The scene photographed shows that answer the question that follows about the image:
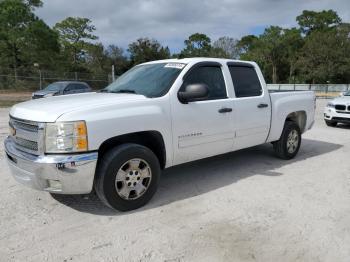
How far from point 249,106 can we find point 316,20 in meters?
77.1

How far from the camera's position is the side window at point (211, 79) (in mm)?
4980

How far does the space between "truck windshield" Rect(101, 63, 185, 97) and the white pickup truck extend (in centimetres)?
2

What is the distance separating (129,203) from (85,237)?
74cm

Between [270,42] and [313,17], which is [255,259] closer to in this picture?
[270,42]

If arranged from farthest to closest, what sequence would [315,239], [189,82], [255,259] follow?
[189,82], [315,239], [255,259]

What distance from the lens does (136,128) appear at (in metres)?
4.18

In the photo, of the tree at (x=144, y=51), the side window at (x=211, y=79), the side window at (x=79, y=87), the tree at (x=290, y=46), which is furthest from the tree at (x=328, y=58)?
the side window at (x=211, y=79)

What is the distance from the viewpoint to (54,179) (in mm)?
3756

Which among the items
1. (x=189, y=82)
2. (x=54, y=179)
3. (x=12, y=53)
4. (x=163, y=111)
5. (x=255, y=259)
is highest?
(x=12, y=53)

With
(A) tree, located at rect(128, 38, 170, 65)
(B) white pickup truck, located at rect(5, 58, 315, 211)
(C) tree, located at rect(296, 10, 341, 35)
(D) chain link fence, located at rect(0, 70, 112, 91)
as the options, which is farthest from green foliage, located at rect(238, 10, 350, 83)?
(B) white pickup truck, located at rect(5, 58, 315, 211)

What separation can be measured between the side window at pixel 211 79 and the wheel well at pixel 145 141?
93cm

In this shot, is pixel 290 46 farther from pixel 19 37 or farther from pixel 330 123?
pixel 330 123

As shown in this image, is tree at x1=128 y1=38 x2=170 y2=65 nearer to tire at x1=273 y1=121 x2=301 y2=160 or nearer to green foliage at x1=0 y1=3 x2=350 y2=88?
green foliage at x1=0 y1=3 x2=350 y2=88

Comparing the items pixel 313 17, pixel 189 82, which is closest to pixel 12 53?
pixel 189 82
